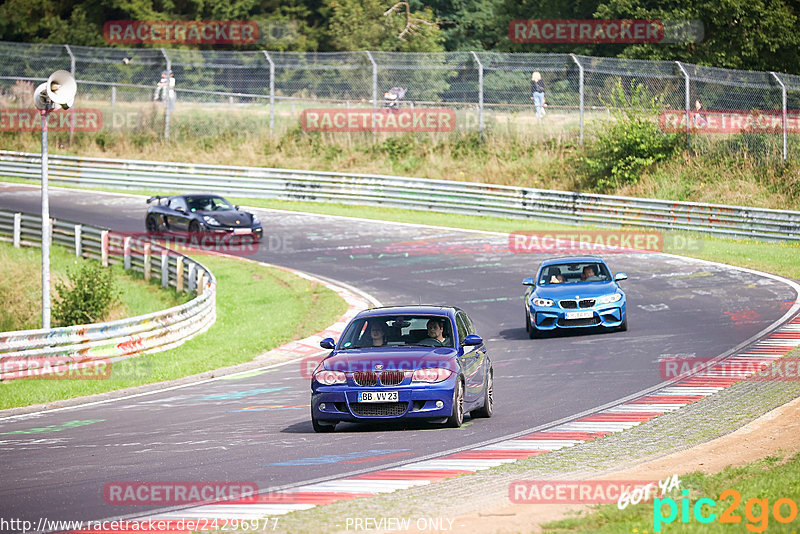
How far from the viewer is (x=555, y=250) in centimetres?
3034

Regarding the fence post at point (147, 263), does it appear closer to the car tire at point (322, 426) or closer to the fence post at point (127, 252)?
the fence post at point (127, 252)

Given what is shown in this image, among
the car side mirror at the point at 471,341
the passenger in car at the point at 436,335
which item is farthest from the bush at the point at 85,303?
the car side mirror at the point at 471,341

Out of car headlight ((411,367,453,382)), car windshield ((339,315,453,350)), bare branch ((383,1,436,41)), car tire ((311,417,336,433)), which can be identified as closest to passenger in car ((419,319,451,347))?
car windshield ((339,315,453,350))

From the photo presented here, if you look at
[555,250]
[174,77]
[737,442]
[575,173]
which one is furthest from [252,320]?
[174,77]

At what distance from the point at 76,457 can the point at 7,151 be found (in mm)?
37823

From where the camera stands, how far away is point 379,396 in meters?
11.4

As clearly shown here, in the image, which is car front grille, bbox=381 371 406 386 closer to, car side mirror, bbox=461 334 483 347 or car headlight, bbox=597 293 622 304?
car side mirror, bbox=461 334 483 347

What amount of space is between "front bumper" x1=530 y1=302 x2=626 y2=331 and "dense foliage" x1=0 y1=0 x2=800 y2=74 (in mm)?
30512

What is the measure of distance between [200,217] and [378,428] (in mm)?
20683

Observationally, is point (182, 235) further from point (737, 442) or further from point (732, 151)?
point (737, 442)

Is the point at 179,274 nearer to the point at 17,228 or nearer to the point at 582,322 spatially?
the point at 17,228

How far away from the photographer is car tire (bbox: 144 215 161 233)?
33.1 m

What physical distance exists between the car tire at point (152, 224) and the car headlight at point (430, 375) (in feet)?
75.0

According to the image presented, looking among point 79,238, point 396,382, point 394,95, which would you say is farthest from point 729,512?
point 394,95
